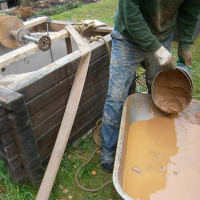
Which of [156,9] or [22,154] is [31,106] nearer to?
[22,154]

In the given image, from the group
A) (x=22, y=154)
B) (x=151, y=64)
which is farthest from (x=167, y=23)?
(x=22, y=154)

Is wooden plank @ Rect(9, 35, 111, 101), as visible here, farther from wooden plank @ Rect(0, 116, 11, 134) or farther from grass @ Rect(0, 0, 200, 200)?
grass @ Rect(0, 0, 200, 200)

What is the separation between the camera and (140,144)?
238 cm

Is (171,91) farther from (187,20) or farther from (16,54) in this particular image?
(16,54)

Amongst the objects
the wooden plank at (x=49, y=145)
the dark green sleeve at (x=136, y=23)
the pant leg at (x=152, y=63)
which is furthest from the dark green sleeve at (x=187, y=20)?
the wooden plank at (x=49, y=145)

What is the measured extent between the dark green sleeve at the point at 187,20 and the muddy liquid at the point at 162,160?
0.78 meters

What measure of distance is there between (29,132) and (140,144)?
1.00 m

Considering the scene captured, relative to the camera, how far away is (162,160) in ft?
7.54

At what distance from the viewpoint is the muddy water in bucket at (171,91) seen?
8.09 ft

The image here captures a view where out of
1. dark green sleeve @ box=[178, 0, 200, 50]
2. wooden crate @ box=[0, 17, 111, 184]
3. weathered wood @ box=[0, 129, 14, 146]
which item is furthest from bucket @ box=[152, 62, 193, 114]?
weathered wood @ box=[0, 129, 14, 146]

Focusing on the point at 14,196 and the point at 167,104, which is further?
the point at 167,104

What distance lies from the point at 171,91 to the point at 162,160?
2.28 ft

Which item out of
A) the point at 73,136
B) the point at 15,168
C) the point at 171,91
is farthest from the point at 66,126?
the point at 171,91

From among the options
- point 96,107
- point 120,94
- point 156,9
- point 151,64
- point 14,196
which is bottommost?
point 14,196
